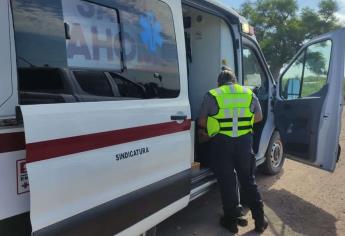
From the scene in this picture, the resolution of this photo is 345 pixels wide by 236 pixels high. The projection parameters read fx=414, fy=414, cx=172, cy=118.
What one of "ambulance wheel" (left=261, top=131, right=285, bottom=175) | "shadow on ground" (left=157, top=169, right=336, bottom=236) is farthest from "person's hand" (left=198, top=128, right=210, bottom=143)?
"ambulance wheel" (left=261, top=131, right=285, bottom=175)

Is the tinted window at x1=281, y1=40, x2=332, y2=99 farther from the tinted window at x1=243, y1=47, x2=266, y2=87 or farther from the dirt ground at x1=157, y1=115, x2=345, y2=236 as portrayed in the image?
the dirt ground at x1=157, y1=115, x2=345, y2=236

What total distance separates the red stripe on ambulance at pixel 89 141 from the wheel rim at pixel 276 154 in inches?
128

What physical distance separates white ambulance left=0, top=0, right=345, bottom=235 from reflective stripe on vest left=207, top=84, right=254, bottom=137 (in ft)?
0.80

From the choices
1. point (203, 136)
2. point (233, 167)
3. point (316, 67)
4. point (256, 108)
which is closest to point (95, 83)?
point (203, 136)

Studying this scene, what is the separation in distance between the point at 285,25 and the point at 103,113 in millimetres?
34645

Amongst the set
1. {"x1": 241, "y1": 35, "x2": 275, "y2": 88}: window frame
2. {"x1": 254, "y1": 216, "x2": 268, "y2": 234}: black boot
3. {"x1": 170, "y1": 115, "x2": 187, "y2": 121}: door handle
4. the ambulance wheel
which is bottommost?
{"x1": 254, "y1": 216, "x2": 268, "y2": 234}: black boot

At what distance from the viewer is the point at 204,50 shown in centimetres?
505

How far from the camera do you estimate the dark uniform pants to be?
13.5 ft

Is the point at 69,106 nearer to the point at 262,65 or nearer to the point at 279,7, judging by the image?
the point at 262,65

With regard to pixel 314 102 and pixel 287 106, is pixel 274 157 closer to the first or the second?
pixel 287 106

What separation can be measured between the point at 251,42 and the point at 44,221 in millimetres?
3993

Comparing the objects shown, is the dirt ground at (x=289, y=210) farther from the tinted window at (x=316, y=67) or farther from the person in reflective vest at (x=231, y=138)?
the tinted window at (x=316, y=67)

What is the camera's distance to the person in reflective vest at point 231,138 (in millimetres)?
4059

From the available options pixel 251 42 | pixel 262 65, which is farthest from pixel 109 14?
pixel 262 65
